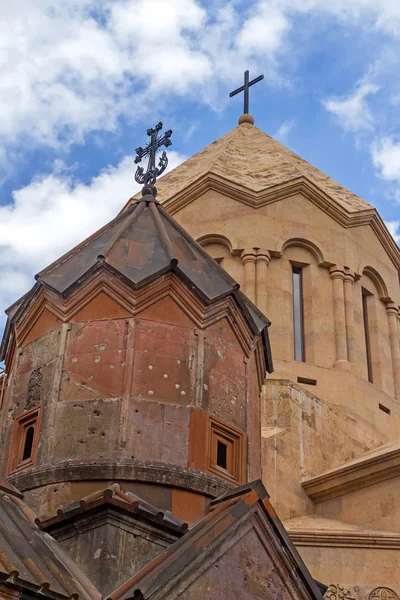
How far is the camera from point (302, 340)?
52.0ft

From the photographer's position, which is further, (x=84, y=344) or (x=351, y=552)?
(x=351, y=552)

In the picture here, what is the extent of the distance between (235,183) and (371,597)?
8.15m

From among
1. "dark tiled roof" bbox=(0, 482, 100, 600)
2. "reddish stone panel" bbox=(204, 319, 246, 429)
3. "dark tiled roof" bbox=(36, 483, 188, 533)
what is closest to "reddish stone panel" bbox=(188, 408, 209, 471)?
"reddish stone panel" bbox=(204, 319, 246, 429)

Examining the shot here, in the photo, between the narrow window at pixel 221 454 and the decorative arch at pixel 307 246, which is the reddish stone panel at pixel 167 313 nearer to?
the narrow window at pixel 221 454

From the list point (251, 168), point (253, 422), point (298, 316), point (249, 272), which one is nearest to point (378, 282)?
point (298, 316)

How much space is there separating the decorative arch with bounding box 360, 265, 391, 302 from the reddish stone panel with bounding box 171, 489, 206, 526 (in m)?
10.3

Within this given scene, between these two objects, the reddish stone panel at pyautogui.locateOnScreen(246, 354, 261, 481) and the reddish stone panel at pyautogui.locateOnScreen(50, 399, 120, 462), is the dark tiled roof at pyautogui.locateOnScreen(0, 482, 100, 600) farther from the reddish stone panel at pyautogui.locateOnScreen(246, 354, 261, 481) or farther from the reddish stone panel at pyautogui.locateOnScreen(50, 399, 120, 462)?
the reddish stone panel at pyautogui.locateOnScreen(246, 354, 261, 481)

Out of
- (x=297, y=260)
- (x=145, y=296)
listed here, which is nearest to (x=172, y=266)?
(x=145, y=296)

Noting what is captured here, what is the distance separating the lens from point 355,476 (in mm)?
12578

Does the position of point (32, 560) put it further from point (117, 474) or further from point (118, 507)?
point (117, 474)

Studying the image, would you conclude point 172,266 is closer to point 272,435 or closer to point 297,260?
point 272,435

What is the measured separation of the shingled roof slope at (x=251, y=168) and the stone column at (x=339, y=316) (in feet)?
4.79

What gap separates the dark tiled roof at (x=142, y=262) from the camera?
852 cm

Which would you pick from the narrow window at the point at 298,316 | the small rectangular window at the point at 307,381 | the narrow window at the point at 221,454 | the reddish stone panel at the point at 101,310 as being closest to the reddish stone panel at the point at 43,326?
the reddish stone panel at the point at 101,310
